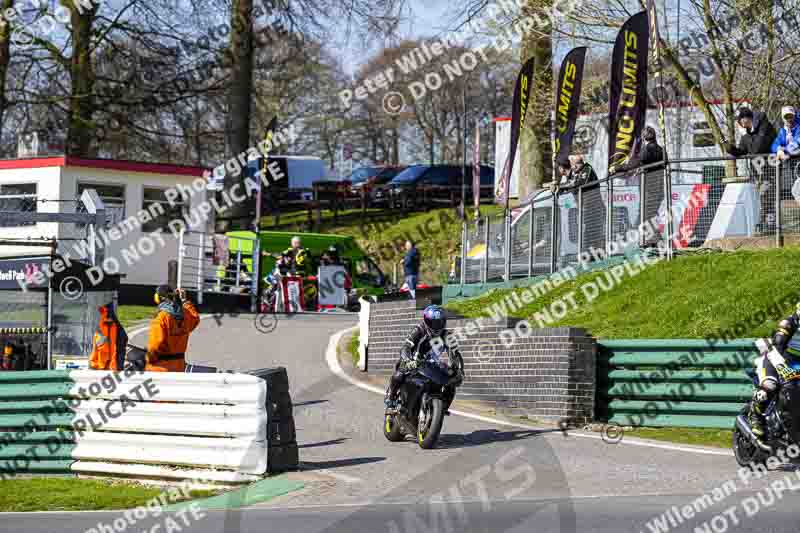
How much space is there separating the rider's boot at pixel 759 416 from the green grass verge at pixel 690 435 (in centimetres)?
183

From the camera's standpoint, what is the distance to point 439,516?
9.12 metres

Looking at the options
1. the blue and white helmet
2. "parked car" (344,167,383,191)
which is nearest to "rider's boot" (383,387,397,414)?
the blue and white helmet

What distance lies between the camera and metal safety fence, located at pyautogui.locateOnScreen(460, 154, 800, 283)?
16125 mm

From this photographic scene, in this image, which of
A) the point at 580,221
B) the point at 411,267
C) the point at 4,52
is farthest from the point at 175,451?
the point at 4,52

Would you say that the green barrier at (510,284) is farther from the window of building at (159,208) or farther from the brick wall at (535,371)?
the window of building at (159,208)

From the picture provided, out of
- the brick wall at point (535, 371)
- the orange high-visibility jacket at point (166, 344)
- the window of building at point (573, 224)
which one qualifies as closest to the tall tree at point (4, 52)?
the window of building at point (573, 224)

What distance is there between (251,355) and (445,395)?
8.06 meters

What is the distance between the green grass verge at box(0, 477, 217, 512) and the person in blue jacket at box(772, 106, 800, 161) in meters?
9.21

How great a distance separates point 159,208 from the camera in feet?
103

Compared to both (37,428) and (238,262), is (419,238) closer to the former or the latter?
(238,262)

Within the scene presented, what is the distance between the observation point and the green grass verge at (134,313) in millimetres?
25756

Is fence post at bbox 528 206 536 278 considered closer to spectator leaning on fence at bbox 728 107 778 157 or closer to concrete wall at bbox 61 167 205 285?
spectator leaning on fence at bbox 728 107 778 157

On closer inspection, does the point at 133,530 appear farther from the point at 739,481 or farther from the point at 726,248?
the point at 726,248

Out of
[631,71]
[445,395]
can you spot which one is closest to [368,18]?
[631,71]
